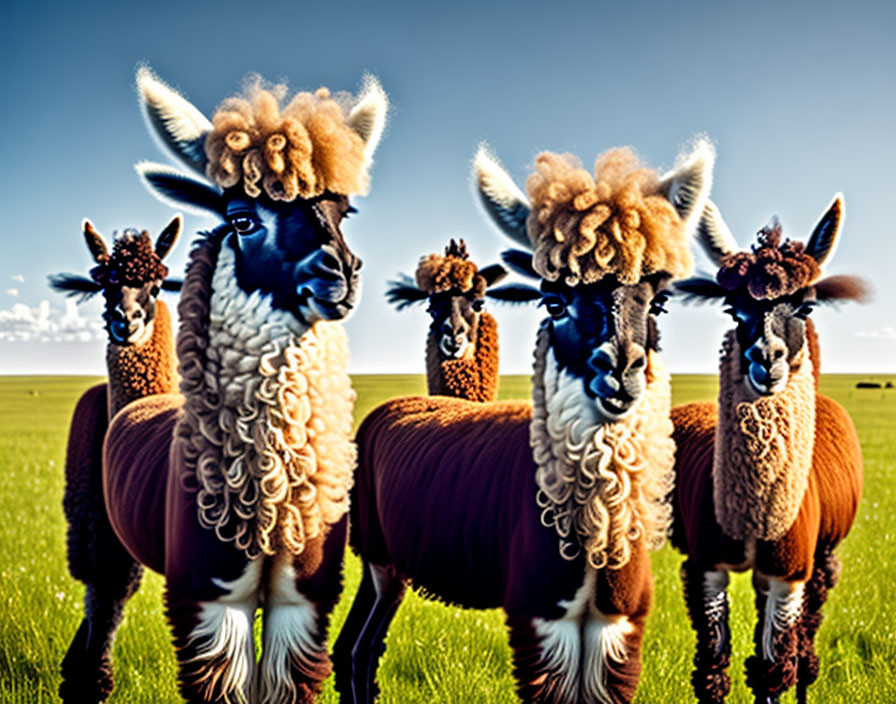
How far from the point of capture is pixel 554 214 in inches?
142

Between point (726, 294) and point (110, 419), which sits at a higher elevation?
point (726, 294)

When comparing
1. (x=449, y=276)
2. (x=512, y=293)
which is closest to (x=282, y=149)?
(x=512, y=293)

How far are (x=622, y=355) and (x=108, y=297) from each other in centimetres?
340

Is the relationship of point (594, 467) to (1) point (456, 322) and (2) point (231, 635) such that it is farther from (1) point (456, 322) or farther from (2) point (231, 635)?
(1) point (456, 322)

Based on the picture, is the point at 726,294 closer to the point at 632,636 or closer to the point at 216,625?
the point at 632,636

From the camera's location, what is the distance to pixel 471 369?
6535 mm

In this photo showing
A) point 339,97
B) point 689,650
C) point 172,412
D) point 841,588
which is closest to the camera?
point 339,97

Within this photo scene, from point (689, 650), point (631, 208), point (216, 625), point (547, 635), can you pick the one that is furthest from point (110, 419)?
point (689, 650)

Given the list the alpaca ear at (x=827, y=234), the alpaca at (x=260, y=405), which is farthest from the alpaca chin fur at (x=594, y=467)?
the alpaca ear at (x=827, y=234)

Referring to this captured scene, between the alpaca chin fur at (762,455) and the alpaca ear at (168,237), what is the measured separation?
3.69 m

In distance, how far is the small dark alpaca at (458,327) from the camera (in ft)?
21.4

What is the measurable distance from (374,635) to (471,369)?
2340mm

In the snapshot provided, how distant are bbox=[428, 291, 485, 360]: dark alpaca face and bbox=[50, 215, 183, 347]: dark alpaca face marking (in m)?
2.26

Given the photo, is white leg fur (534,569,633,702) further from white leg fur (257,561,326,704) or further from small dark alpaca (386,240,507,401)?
small dark alpaca (386,240,507,401)
